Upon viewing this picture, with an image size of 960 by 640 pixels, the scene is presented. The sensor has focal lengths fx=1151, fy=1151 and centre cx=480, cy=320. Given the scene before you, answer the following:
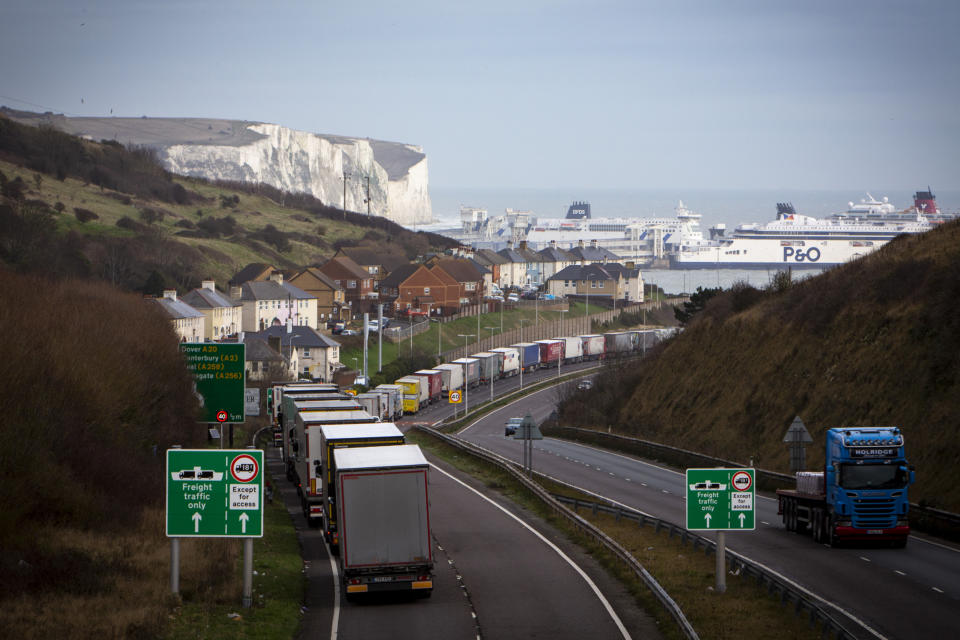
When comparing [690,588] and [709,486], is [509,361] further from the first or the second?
[709,486]

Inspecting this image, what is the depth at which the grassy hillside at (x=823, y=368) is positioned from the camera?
123 ft

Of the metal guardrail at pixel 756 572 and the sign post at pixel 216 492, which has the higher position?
the sign post at pixel 216 492

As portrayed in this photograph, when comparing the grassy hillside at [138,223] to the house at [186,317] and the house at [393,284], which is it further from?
the house at [393,284]

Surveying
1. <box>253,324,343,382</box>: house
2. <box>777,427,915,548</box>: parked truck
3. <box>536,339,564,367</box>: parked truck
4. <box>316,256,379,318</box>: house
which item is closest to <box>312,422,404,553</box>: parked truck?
<box>777,427,915,548</box>: parked truck

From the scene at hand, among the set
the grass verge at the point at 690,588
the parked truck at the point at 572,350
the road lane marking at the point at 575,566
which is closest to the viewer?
the grass verge at the point at 690,588

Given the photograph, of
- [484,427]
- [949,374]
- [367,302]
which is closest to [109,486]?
[949,374]

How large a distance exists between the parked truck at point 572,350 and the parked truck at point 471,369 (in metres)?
17.2

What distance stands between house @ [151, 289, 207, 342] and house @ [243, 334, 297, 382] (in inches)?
180

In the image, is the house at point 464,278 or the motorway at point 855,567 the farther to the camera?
the house at point 464,278

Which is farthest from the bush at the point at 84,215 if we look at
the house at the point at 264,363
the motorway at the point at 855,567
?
the motorway at the point at 855,567

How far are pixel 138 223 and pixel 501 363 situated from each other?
53.0 meters

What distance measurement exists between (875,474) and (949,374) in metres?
14.1

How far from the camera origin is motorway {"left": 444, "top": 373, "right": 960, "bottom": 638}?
1830 centimetres

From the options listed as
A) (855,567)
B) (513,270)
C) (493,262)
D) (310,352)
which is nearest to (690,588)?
(855,567)
